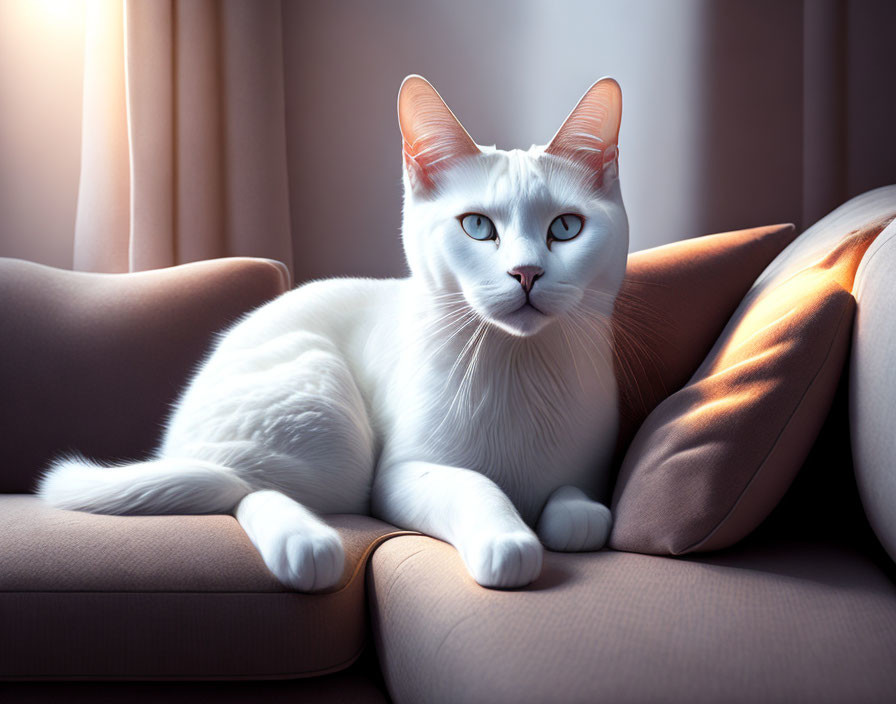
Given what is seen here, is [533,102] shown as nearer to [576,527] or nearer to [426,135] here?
[426,135]

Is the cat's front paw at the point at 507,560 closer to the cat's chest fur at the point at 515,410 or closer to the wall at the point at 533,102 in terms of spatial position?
the cat's chest fur at the point at 515,410

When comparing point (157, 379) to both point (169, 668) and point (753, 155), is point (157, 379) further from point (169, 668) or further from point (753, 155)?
point (753, 155)

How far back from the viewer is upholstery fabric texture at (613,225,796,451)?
1.23 m

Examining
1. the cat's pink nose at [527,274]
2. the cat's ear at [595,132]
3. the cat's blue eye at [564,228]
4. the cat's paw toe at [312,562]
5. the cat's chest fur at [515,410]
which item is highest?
the cat's ear at [595,132]

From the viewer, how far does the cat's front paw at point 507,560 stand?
79cm

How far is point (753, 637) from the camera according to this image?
697 millimetres

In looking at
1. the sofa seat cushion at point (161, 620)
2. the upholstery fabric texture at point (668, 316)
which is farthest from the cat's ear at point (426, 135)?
the sofa seat cushion at point (161, 620)

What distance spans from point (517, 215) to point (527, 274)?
11cm

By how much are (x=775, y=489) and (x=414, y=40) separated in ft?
6.70

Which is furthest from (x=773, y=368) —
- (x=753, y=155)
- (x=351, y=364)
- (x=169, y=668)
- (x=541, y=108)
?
(x=541, y=108)

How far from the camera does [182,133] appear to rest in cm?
227

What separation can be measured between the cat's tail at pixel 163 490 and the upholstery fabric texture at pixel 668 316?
631mm

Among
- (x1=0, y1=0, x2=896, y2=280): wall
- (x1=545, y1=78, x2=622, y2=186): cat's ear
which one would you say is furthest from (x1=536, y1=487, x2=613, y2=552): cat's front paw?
(x1=0, y1=0, x2=896, y2=280): wall

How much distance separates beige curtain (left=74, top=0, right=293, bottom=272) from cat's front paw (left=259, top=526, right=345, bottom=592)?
1.60 meters
